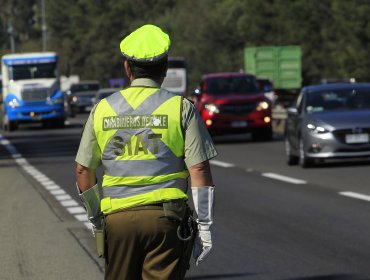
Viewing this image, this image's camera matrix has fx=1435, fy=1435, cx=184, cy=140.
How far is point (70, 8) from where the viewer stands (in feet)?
543

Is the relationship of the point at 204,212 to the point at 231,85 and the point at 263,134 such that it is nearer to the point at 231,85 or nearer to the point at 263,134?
the point at 263,134

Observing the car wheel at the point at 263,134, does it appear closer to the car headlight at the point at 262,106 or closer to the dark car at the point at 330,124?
the car headlight at the point at 262,106

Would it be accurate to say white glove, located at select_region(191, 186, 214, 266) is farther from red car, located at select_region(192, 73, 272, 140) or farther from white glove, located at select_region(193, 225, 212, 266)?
red car, located at select_region(192, 73, 272, 140)

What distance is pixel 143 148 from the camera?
593cm

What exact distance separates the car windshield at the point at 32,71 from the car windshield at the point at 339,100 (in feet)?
91.1

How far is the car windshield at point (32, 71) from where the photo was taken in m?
51.0

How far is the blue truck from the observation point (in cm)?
5094

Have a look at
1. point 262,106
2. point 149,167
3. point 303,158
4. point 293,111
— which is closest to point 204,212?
point 149,167

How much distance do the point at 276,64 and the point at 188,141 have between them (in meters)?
58.0

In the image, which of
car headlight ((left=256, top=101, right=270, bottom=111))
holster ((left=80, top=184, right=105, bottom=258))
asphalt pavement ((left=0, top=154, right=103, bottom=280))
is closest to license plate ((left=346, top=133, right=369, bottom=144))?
asphalt pavement ((left=0, top=154, right=103, bottom=280))

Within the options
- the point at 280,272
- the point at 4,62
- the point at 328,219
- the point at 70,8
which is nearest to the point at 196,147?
the point at 280,272

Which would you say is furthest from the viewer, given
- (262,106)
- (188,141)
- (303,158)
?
(262,106)

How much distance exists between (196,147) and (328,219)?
859cm

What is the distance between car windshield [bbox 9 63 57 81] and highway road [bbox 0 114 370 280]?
22.7 m
